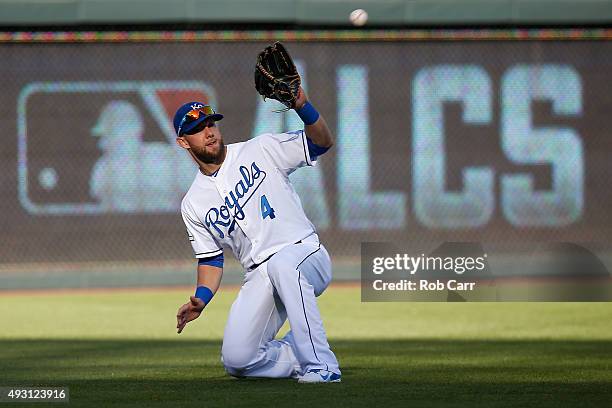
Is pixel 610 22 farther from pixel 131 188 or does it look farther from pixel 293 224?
pixel 293 224

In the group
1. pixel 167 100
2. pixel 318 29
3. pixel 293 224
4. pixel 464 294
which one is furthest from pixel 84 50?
pixel 293 224

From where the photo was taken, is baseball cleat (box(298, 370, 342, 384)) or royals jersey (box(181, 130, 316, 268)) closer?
baseball cleat (box(298, 370, 342, 384))

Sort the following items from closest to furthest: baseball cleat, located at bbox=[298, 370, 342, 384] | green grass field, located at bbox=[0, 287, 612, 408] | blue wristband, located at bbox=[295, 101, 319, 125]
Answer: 1. green grass field, located at bbox=[0, 287, 612, 408]
2. baseball cleat, located at bbox=[298, 370, 342, 384]
3. blue wristband, located at bbox=[295, 101, 319, 125]

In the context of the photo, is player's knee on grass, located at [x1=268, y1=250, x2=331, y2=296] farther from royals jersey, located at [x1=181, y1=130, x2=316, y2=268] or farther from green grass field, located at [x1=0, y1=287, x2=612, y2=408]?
green grass field, located at [x1=0, y1=287, x2=612, y2=408]

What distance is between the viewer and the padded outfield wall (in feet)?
48.3

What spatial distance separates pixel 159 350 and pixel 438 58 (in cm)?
807

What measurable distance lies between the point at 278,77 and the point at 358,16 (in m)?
8.68

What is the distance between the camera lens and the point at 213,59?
15.0 meters

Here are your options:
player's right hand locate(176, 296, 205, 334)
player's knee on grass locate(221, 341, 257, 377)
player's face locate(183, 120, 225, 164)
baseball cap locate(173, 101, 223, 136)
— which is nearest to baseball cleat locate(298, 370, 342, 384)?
player's knee on grass locate(221, 341, 257, 377)

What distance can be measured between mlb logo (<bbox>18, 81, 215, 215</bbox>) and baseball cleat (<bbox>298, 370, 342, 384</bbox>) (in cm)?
882

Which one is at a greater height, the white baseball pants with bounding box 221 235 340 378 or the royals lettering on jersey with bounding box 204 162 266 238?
the royals lettering on jersey with bounding box 204 162 266 238

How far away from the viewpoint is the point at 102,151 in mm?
14742

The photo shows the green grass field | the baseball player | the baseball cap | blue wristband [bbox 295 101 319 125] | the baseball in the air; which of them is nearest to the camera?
the green grass field

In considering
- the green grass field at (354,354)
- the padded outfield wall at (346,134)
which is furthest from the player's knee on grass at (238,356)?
the padded outfield wall at (346,134)
